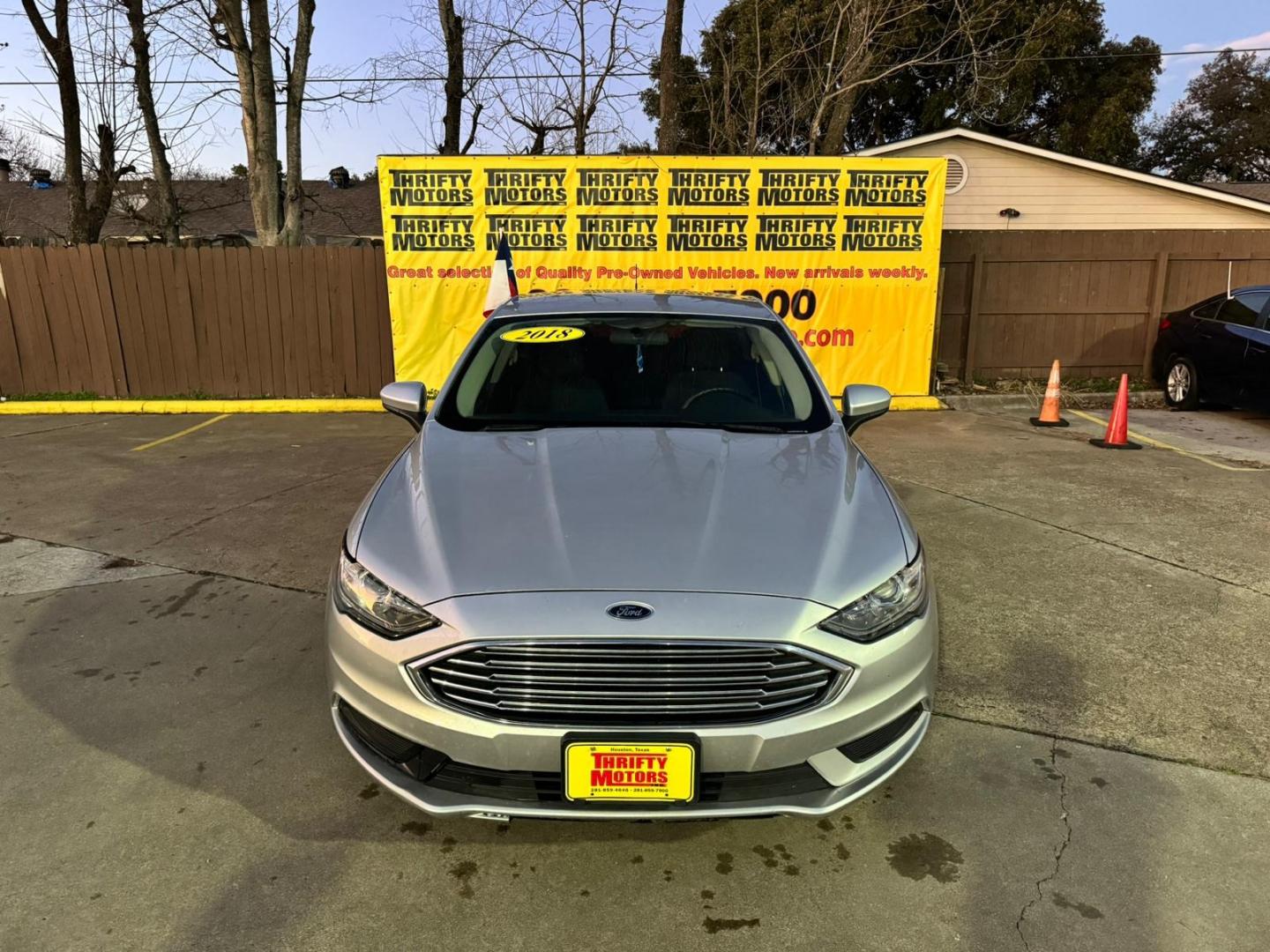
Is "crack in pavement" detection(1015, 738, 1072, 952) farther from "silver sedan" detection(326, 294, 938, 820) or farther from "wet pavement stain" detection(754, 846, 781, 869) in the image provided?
"wet pavement stain" detection(754, 846, 781, 869)

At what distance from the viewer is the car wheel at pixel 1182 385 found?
9.97m

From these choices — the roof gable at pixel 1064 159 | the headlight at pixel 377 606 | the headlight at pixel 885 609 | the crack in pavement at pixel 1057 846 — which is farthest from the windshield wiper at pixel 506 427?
the roof gable at pixel 1064 159

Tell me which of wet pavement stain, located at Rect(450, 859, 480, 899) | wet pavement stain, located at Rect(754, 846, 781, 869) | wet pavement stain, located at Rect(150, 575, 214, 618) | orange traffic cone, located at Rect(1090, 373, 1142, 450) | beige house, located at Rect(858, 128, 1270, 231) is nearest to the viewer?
wet pavement stain, located at Rect(450, 859, 480, 899)

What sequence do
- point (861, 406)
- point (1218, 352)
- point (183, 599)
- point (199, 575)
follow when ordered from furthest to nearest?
point (1218, 352) → point (199, 575) → point (183, 599) → point (861, 406)

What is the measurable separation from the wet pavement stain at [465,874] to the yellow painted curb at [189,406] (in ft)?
27.9

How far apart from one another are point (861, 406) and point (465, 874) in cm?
246

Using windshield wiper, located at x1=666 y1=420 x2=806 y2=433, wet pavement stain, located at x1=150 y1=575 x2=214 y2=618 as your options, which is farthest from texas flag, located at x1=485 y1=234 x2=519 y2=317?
windshield wiper, located at x1=666 y1=420 x2=806 y2=433

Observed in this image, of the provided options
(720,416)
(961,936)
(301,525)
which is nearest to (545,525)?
(720,416)

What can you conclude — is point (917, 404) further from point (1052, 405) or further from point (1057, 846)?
point (1057, 846)

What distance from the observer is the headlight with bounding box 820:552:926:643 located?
230cm

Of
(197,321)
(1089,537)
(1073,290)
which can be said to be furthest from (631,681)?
(1073,290)

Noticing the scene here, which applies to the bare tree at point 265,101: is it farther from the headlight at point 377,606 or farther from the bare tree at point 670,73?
the headlight at point 377,606

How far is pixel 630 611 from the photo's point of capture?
221 cm

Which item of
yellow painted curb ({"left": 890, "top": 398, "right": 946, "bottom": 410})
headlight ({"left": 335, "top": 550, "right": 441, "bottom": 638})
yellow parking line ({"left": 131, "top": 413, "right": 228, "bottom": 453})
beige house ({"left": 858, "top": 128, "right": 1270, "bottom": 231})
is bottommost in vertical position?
yellow parking line ({"left": 131, "top": 413, "right": 228, "bottom": 453})
